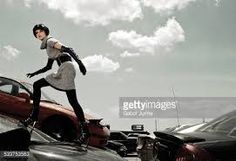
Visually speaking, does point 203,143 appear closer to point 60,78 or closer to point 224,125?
point 224,125

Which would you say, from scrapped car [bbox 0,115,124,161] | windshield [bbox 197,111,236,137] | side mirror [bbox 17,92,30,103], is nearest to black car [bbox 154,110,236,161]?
windshield [bbox 197,111,236,137]

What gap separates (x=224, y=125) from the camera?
15.4 feet

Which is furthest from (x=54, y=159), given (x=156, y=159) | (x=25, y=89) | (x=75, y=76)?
(x=25, y=89)

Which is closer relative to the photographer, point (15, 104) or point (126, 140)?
point (15, 104)

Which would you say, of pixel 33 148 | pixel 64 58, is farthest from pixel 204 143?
pixel 64 58

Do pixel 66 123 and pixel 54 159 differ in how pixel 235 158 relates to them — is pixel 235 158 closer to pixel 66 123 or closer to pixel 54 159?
pixel 54 159

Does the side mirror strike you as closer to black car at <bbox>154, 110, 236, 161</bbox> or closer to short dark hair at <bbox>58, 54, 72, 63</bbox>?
short dark hair at <bbox>58, 54, 72, 63</bbox>

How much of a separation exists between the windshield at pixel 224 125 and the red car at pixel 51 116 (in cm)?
652

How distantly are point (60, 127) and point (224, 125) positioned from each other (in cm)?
734

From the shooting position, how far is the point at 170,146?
452 centimetres

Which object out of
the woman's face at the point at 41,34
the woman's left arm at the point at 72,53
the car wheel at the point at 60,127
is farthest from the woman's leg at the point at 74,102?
the car wheel at the point at 60,127

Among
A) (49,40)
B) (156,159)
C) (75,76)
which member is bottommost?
(156,159)

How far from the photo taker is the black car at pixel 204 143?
406 centimetres

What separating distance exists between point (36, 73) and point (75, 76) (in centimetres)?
81
